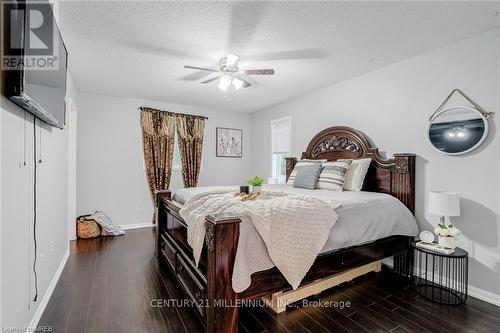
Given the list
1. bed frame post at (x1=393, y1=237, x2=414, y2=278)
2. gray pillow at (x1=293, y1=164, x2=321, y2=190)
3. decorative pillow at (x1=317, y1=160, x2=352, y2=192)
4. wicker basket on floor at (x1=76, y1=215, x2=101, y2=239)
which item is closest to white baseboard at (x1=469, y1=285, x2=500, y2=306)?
bed frame post at (x1=393, y1=237, x2=414, y2=278)

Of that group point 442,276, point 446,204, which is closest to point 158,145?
point 446,204

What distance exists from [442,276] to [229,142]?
4.68 meters

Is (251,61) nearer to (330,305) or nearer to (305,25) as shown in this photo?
(305,25)

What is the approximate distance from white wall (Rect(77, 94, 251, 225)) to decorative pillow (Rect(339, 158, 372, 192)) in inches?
142

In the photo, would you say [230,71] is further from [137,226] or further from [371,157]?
[137,226]

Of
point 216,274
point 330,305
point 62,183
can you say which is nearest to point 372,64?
point 330,305

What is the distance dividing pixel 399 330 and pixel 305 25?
277 cm

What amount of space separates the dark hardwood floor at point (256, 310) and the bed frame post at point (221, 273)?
356 mm

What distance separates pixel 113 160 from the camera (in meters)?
4.81

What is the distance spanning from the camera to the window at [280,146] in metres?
5.27

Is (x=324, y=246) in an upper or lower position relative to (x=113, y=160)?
lower

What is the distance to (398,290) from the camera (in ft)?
8.36

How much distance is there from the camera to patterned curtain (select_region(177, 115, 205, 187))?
17.7ft

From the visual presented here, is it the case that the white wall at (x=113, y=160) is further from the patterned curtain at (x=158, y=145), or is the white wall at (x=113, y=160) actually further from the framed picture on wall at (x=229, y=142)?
the framed picture on wall at (x=229, y=142)
